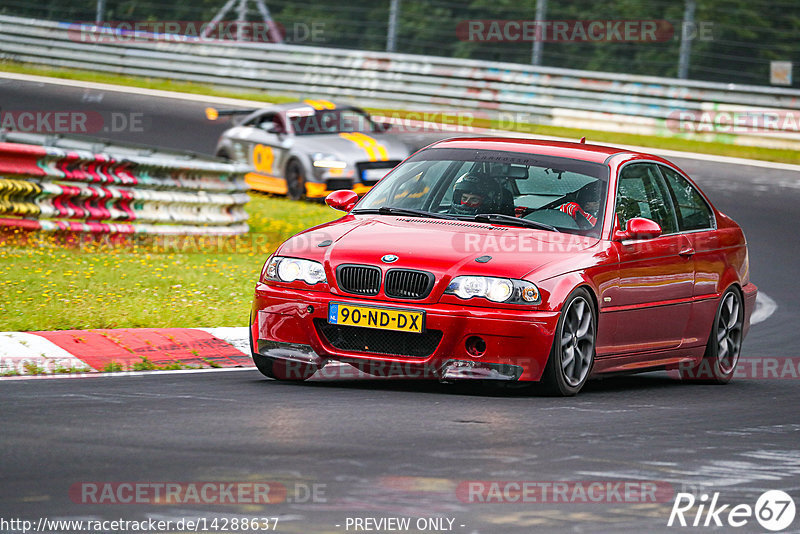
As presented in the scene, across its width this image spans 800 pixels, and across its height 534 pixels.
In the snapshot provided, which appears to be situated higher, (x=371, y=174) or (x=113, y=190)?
(x=113, y=190)

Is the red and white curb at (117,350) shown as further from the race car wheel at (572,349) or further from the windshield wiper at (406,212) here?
the race car wheel at (572,349)

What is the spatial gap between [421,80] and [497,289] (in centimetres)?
2005

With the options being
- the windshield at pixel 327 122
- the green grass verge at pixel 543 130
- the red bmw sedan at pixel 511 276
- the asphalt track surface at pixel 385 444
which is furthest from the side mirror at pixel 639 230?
the green grass verge at pixel 543 130

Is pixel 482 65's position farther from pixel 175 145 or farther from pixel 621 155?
pixel 621 155

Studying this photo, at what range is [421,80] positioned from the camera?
2750 cm

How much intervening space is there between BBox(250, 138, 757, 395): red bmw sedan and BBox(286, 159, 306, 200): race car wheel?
34.0ft

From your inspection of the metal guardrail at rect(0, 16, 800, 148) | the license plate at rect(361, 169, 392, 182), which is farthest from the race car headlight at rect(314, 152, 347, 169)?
the metal guardrail at rect(0, 16, 800, 148)

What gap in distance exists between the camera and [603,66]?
2898cm

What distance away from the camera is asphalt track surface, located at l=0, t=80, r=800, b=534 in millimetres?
5211

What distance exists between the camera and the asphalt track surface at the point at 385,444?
5.21 metres

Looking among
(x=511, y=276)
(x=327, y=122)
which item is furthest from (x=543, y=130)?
(x=511, y=276)

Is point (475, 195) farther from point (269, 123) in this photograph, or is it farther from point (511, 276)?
point (269, 123)

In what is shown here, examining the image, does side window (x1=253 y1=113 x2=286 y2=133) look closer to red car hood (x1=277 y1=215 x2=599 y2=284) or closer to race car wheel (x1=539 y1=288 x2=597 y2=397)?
red car hood (x1=277 y1=215 x2=599 y2=284)

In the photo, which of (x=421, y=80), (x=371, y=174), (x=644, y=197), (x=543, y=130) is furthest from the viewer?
(x=421, y=80)
